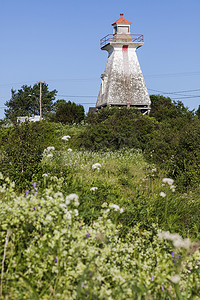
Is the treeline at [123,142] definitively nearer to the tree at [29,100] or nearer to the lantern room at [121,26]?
the lantern room at [121,26]

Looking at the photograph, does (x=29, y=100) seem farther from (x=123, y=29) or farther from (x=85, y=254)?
(x=85, y=254)

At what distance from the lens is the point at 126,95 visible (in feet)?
116

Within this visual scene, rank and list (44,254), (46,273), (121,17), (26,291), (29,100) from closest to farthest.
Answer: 1. (26,291)
2. (46,273)
3. (44,254)
4. (121,17)
5. (29,100)

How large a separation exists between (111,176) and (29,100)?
200 ft

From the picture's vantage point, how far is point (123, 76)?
35875 mm

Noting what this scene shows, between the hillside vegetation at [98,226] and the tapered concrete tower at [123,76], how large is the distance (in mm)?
19438

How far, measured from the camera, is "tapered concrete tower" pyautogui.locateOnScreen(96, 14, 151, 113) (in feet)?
116

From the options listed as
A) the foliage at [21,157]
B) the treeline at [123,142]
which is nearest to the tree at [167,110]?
the treeline at [123,142]

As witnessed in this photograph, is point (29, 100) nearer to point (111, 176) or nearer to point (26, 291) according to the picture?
point (111, 176)

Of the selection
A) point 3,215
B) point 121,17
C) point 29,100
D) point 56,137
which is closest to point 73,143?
point 56,137

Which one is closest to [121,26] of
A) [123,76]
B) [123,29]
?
[123,29]

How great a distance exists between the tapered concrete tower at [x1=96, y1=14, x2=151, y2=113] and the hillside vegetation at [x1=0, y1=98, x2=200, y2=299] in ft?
63.8

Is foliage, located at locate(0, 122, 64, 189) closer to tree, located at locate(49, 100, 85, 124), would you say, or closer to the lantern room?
the lantern room

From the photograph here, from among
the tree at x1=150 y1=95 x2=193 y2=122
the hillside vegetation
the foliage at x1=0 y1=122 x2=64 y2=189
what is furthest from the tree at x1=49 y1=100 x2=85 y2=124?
the foliage at x1=0 y1=122 x2=64 y2=189
